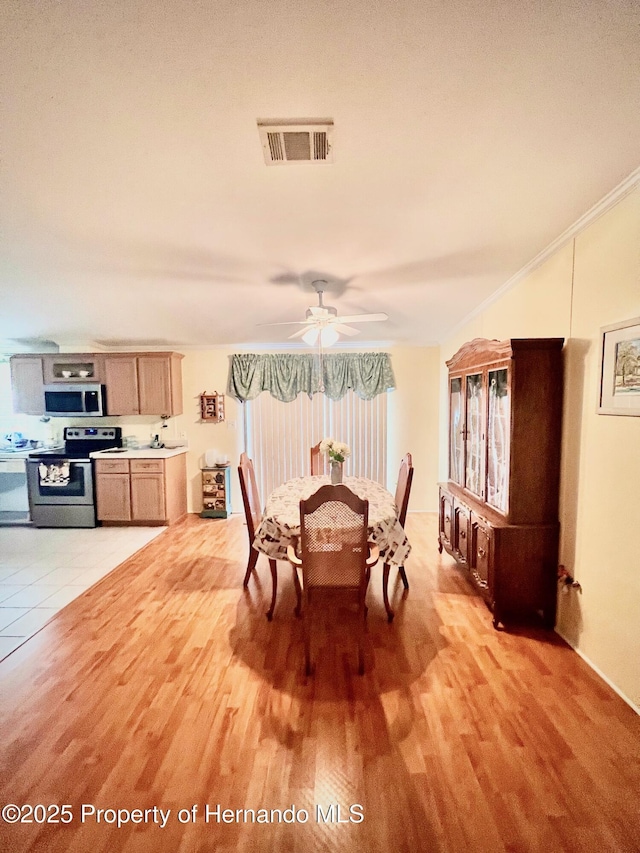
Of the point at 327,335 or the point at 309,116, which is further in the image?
the point at 327,335

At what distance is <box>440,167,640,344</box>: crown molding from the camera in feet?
5.33

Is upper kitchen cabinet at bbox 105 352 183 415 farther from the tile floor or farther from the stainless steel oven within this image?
the tile floor

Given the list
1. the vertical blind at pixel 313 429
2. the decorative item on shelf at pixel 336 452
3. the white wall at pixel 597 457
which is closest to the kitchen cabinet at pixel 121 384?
the vertical blind at pixel 313 429

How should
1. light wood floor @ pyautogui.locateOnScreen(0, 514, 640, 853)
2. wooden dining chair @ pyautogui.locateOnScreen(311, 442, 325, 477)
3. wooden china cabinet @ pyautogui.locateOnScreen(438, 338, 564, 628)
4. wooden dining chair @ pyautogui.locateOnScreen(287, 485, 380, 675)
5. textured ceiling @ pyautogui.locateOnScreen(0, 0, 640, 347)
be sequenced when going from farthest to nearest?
wooden dining chair @ pyautogui.locateOnScreen(311, 442, 325, 477) < wooden china cabinet @ pyautogui.locateOnScreen(438, 338, 564, 628) < wooden dining chair @ pyautogui.locateOnScreen(287, 485, 380, 675) < light wood floor @ pyautogui.locateOnScreen(0, 514, 640, 853) < textured ceiling @ pyautogui.locateOnScreen(0, 0, 640, 347)

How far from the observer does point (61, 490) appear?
430 cm

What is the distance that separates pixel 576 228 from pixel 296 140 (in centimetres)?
169

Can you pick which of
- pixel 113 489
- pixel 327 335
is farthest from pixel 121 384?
pixel 327 335

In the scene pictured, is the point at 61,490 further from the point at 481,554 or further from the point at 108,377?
the point at 481,554

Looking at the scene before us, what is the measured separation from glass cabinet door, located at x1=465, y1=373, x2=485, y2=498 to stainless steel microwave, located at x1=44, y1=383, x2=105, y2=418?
175 inches

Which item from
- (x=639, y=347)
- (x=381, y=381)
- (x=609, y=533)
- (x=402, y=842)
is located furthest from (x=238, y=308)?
(x=402, y=842)

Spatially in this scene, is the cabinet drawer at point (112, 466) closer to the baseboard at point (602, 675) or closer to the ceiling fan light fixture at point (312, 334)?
the ceiling fan light fixture at point (312, 334)

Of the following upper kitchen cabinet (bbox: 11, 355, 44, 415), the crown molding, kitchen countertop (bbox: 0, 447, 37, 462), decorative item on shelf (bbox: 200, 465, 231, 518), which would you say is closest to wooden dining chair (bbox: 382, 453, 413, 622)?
the crown molding

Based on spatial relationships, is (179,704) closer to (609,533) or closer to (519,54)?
(609,533)

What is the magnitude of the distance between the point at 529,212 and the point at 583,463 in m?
1.45
